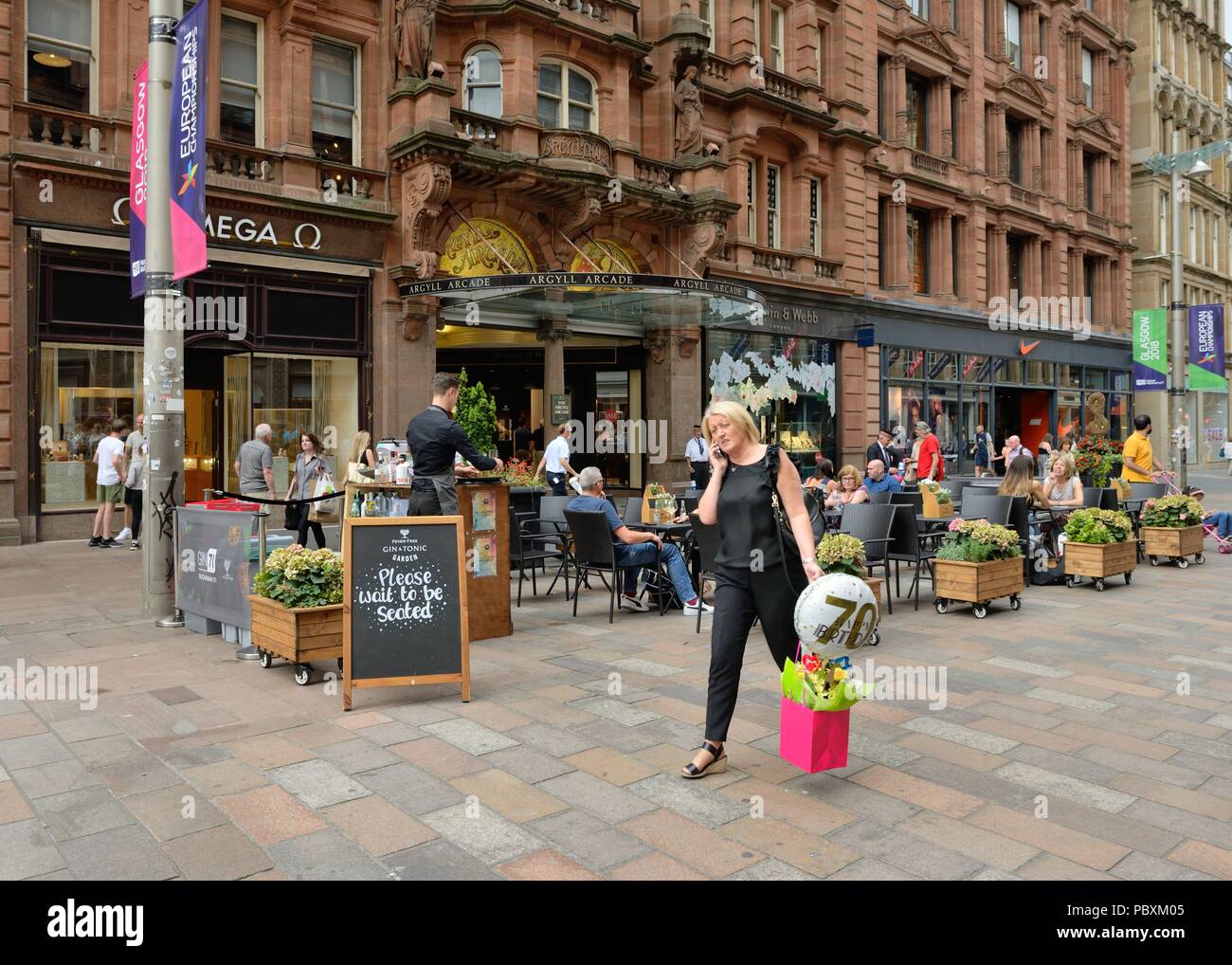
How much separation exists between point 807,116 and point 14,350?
1909 centimetres

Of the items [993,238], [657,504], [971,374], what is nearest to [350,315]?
[657,504]

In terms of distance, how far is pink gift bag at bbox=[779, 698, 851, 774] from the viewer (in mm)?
4492

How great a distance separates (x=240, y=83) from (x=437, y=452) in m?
12.3

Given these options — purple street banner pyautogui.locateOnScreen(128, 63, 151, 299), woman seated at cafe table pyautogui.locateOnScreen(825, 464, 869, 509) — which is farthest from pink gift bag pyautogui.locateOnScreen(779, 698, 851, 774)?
purple street banner pyautogui.locateOnScreen(128, 63, 151, 299)

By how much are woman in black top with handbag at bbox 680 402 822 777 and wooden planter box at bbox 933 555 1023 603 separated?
485cm

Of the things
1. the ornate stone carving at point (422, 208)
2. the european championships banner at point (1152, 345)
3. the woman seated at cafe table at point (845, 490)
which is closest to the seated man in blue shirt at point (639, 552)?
the woman seated at cafe table at point (845, 490)

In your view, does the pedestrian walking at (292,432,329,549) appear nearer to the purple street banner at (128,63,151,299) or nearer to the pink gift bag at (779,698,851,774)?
the purple street banner at (128,63,151,299)

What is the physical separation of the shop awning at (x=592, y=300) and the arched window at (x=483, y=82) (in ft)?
12.9

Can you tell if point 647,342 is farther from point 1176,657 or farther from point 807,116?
point 1176,657

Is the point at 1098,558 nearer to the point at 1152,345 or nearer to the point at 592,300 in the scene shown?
the point at 592,300

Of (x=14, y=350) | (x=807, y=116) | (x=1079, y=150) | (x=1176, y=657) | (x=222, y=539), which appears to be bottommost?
(x=1176, y=657)

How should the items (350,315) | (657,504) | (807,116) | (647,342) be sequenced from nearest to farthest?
(657,504)
(350,315)
(647,342)
(807,116)

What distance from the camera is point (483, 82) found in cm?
1917

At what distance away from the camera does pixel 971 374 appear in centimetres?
3156
